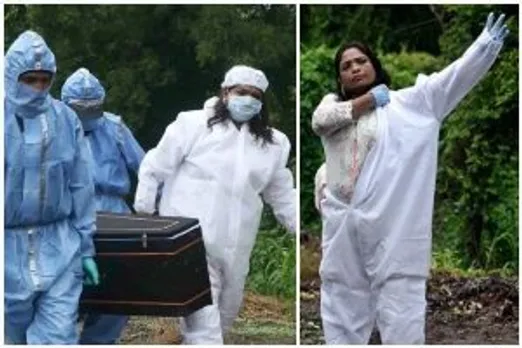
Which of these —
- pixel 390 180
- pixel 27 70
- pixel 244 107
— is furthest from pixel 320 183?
pixel 27 70

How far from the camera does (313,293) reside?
28.1ft

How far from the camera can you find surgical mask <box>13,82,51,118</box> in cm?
730

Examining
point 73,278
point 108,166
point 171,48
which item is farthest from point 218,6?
point 73,278

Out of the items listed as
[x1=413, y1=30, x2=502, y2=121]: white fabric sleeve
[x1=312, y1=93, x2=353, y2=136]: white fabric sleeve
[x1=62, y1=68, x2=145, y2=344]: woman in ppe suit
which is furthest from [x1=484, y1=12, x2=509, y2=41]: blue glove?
[x1=62, y1=68, x2=145, y2=344]: woman in ppe suit

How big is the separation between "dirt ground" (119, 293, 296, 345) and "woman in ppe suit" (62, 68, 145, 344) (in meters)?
0.10

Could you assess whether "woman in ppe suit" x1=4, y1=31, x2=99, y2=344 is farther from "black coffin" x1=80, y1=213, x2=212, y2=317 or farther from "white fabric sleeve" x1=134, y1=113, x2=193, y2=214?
"white fabric sleeve" x1=134, y1=113, x2=193, y2=214

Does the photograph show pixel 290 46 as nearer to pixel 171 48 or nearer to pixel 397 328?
pixel 171 48

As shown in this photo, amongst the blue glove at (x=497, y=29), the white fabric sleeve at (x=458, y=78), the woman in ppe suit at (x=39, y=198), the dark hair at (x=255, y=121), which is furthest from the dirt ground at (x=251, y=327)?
the blue glove at (x=497, y=29)

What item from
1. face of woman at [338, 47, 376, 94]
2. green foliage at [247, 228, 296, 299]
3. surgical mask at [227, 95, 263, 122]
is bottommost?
green foliage at [247, 228, 296, 299]

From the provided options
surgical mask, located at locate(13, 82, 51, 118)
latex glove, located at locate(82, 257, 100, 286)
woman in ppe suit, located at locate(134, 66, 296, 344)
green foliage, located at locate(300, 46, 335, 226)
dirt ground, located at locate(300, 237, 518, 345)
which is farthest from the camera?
green foliage, located at locate(300, 46, 335, 226)

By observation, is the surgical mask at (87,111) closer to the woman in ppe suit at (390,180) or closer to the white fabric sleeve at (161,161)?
the white fabric sleeve at (161,161)

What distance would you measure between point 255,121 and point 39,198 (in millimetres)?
1199

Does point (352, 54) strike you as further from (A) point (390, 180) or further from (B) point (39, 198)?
(B) point (39, 198)

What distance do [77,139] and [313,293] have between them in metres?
1.69
